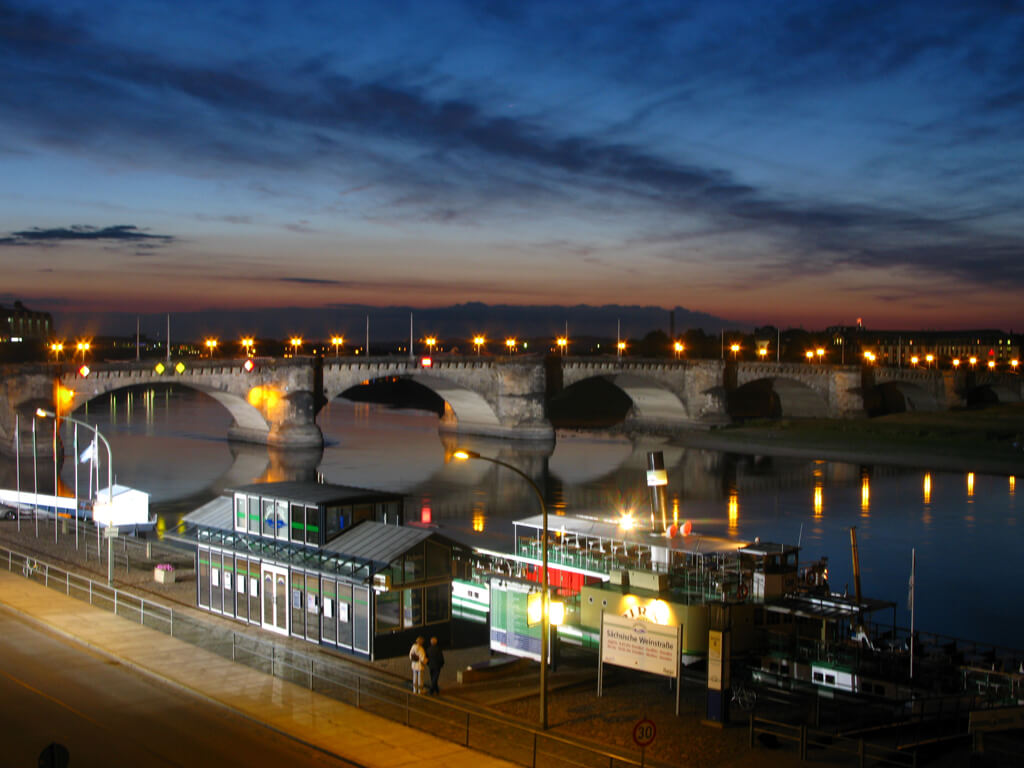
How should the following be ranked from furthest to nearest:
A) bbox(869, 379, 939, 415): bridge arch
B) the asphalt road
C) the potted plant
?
bbox(869, 379, 939, 415): bridge arch → the potted plant → the asphalt road

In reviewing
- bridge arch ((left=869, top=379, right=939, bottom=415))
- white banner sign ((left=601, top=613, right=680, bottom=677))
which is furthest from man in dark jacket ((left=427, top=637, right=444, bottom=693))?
bridge arch ((left=869, top=379, right=939, bottom=415))

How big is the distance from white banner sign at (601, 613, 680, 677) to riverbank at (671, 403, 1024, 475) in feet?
193

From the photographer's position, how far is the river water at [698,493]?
3653cm

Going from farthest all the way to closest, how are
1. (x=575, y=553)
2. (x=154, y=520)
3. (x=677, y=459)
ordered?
(x=677, y=459) → (x=154, y=520) → (x=575, y=553)

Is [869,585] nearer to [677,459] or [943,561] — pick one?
[943,561]

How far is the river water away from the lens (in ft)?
120

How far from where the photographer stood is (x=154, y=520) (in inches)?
1825

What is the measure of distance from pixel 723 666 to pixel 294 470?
5148 cm

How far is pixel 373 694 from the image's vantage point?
Result: 19.2 meters

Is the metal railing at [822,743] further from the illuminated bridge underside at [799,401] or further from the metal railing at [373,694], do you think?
the illuminated bridge underside at [799,401]

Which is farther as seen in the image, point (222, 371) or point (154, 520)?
point (222, 371)

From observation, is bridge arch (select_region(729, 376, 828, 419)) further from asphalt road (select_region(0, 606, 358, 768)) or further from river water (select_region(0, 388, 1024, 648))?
asphalt road (select_region(0, 606, 358, 768))

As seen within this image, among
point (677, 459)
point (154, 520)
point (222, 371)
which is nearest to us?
point (154, 520)

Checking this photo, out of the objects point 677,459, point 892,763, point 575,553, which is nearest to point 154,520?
point 575,553
